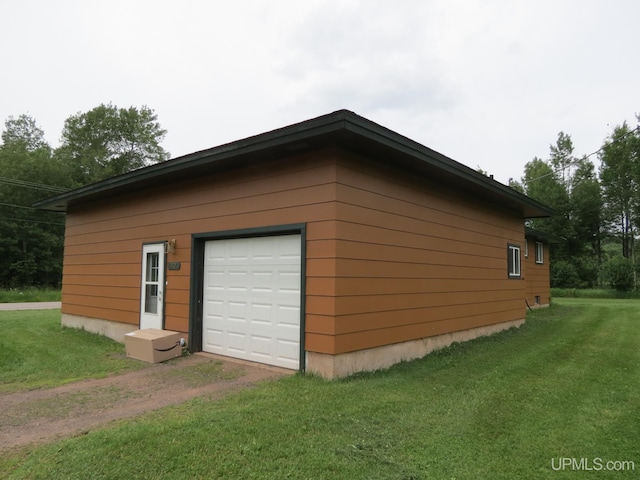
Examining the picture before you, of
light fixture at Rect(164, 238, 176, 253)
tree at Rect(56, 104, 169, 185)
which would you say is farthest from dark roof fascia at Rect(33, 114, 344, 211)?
tree at Rect(56, 104, 169, 185)

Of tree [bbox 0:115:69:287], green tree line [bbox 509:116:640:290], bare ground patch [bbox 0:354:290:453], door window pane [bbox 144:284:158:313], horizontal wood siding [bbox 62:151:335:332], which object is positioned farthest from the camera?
A: green tree line [bbox 509:116:640:290]

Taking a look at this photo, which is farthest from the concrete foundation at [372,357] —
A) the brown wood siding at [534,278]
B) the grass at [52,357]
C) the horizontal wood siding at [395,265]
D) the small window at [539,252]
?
the small window at [539,252]

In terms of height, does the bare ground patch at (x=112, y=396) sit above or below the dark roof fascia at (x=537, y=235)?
below

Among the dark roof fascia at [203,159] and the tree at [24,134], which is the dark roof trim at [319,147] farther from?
the tree at [24,134]

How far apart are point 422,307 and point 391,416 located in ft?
Answer: 10.5

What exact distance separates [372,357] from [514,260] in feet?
22.8

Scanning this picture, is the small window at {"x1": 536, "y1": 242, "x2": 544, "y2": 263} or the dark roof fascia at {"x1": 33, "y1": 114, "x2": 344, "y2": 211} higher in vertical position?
the dark roof fascia at {"x1": 33, "y1": 114, "x2": 344, "y2": 211}

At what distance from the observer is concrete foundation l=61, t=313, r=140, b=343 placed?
8.48 m

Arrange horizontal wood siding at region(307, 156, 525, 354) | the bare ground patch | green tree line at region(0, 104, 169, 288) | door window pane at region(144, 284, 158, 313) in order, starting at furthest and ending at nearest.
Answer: green tree line at region(0, 104, 169, 288)
door window pane at region(144, 284, 158, 313)
horizontal wood siding at region(307, 156, 525, 354)
the bare ground patch

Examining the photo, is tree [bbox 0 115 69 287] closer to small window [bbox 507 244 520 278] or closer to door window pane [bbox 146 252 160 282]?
door window pane [bbox 146 252 160 282]

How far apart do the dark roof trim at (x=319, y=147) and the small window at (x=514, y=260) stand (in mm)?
2353

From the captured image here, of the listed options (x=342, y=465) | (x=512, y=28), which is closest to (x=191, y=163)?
(x=342, y=465)

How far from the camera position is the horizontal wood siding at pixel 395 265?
5273 millimetres

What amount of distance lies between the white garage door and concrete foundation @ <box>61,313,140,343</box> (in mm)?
2396
